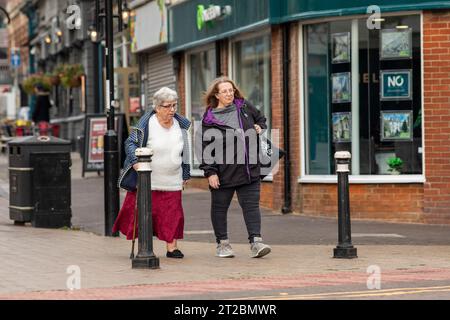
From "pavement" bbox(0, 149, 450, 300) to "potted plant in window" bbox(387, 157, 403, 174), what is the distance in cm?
87

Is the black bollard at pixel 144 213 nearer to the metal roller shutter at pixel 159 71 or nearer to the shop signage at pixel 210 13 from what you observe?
the shop signage at pixel 210 13

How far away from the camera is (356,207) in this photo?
16.8 meters

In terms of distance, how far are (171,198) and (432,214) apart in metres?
5.31

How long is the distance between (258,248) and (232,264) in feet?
1.58

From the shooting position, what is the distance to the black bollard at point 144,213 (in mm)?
11375

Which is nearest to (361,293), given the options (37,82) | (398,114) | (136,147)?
(136,147)

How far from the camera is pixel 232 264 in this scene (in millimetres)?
11836

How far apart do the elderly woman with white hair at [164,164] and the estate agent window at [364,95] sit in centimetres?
521

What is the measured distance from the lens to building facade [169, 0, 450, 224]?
1644 centimetres

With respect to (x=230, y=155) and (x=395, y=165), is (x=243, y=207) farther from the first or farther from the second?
(x=395, y=165)

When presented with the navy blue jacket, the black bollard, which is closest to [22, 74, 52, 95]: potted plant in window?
the navy blue jacket

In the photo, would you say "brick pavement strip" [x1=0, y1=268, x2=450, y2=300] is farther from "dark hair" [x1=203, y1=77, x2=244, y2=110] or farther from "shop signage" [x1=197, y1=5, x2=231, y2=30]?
→ "shop signage" [x1=197, y1=5, x2=231, y2=30]

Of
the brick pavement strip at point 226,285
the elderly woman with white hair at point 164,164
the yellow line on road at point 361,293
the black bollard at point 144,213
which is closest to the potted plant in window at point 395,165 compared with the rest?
the elderly woman with white hair at point 164,164

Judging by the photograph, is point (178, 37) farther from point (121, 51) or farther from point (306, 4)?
point (121, 51)
